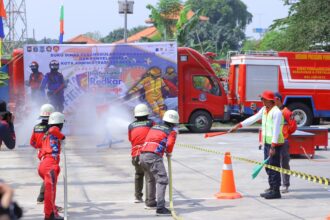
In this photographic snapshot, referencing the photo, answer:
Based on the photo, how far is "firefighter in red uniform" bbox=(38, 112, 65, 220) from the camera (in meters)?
8.53

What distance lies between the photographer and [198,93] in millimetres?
22969

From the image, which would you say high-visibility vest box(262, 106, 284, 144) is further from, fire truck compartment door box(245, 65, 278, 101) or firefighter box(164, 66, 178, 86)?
fire truck compartment door box(245, 65, 278, 101)

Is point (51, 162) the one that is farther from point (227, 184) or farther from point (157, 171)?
point (227, 184)

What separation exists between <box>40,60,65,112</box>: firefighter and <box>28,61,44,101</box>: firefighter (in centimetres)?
14

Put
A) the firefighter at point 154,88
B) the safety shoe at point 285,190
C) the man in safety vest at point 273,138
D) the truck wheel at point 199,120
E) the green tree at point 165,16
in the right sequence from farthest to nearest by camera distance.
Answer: the green tree at point 165,16
the truck wheel at point 199,120
the firefighter at point 154,88
the safety shoe at point 285,190
the man in safety vest at point 273,138

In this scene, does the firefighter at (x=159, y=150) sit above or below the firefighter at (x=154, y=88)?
below

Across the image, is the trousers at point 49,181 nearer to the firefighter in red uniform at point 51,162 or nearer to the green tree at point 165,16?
the firefighter in red uniform at point 51,162

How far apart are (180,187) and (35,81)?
10.7 metres

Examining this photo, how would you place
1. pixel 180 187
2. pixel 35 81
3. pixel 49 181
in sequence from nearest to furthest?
pixel 49 181
pixel 180 187
pixel 35 81

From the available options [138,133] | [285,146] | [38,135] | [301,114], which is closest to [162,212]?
[138,133]

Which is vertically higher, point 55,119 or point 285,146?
point 55,119

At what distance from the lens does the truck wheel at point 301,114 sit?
2358 cm

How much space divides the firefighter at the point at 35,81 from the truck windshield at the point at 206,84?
5486mm

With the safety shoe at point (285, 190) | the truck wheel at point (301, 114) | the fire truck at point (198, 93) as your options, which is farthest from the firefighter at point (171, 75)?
the safety shoe at point (285, 190)
